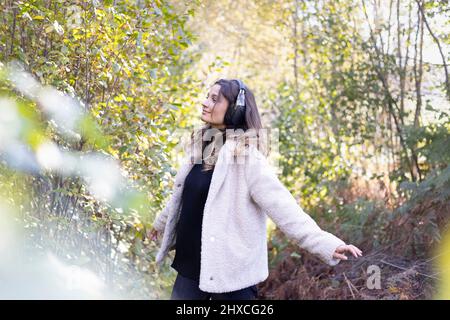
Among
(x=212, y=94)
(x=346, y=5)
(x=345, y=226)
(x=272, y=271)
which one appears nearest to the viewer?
(x=212, y=94)

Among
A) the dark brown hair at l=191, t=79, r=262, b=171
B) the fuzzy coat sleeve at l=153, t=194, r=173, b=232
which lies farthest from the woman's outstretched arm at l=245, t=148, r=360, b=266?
the fuzzy coat sleeve at l=153, t=194, r=173, b=232

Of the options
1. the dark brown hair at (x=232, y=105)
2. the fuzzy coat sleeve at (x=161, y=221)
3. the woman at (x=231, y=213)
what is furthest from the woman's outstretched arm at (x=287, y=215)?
the fuzzy coat sleeve at (x=161, y=221)

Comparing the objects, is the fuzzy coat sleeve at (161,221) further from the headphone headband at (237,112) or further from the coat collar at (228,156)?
the headphone headband at (237,112)

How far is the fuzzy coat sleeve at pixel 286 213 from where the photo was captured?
2.92m

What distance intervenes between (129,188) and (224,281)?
3.91 feet

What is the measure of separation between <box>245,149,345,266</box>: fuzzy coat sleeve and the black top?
299mm

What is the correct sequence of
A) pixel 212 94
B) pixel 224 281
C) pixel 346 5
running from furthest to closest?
1. pixel 346 5
2. pixel 212 94
3. pixel 224 281

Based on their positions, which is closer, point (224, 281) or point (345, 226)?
point (224, 281)

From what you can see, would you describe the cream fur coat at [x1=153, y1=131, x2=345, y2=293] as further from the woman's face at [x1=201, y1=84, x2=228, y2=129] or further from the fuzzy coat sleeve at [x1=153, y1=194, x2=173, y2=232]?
the fuzzy coat sleeve at [x1=153, y1=194, x2=173, y2=232]

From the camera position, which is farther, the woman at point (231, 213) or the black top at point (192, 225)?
the black top at point (192, 225)

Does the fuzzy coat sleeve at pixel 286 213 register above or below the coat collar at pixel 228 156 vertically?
below
